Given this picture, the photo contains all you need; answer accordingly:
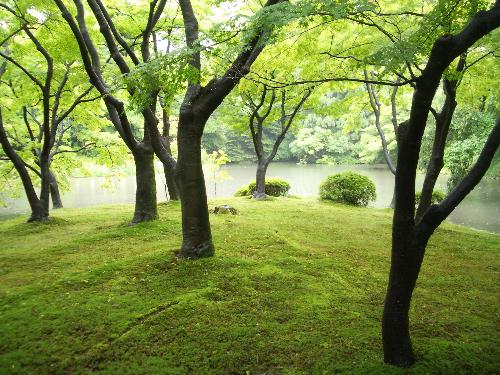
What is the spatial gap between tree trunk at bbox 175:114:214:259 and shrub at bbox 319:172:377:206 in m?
9.43

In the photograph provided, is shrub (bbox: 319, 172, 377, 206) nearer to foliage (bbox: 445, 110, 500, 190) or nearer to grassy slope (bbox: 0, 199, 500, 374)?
foliage (bbox: 445, 110, 500, 190)

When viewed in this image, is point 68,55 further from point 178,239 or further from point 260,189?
point 260,189

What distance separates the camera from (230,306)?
4020mm

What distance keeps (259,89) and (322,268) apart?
789cm

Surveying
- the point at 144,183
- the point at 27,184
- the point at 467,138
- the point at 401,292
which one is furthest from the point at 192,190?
the point at 467,138

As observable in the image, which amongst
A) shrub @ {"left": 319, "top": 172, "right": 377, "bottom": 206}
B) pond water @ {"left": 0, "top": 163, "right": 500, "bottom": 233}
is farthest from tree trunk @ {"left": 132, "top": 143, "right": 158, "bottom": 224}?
pond water @ {"left": 0, "top": 163, "right": 500, "bottom": 233}

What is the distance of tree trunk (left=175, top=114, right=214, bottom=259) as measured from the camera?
5020mm

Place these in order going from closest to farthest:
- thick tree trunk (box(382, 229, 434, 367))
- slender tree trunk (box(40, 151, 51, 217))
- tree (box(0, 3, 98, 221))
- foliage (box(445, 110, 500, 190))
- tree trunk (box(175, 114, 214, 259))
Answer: thick tree trunk (box(382, 229, 434, 367))
tree trunk (box(175, 114, 214, 259))
tree (box(0, 3, 98, 221))
slender tree trunk (box(40, 151, 51, 217))
foliage (box(445, 110, 500, 190))

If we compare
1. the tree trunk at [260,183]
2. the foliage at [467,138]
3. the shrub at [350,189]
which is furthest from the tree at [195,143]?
the foliage at [467,138]

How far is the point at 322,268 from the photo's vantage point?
5.37 m

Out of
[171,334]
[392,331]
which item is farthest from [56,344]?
[392,331]

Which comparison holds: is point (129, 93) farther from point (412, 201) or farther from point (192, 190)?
point (412, 201)

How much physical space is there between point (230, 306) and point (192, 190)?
1811 mm

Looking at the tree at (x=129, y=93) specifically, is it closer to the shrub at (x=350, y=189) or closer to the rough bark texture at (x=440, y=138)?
the rough bark texture at (x=440, y=138)
